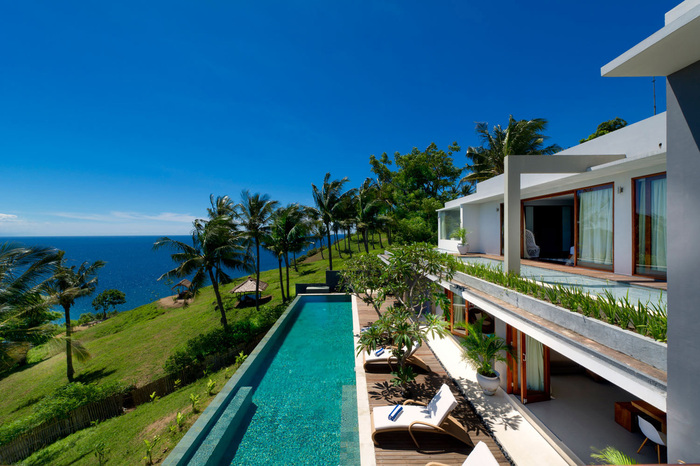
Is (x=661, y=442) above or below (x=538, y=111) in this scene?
below

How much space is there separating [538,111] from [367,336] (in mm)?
29818

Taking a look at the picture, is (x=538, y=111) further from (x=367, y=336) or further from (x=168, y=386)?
(x=168, y=386)

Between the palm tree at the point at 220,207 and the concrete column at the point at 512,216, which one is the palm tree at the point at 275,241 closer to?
the palm tree at the point at 220,207

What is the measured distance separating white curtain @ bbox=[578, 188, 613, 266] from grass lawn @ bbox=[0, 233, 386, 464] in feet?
41.9

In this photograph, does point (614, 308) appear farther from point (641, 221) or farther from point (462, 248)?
point (462, 248)

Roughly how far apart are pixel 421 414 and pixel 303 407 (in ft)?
11.3

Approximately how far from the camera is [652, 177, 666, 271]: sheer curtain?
5.56 metres

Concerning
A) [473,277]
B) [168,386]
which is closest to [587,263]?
[473,277]

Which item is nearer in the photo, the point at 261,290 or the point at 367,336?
the point at 367,336

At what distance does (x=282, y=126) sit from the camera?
29.4m

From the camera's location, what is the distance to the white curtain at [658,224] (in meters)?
5.56

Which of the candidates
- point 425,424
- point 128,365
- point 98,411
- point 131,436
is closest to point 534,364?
point 425,424

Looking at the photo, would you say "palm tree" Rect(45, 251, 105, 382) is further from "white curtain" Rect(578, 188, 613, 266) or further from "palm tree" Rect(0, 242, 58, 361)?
"white curtain" Rect(578, 188, 613, 266)

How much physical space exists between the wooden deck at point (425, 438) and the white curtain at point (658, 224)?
5440 mm
